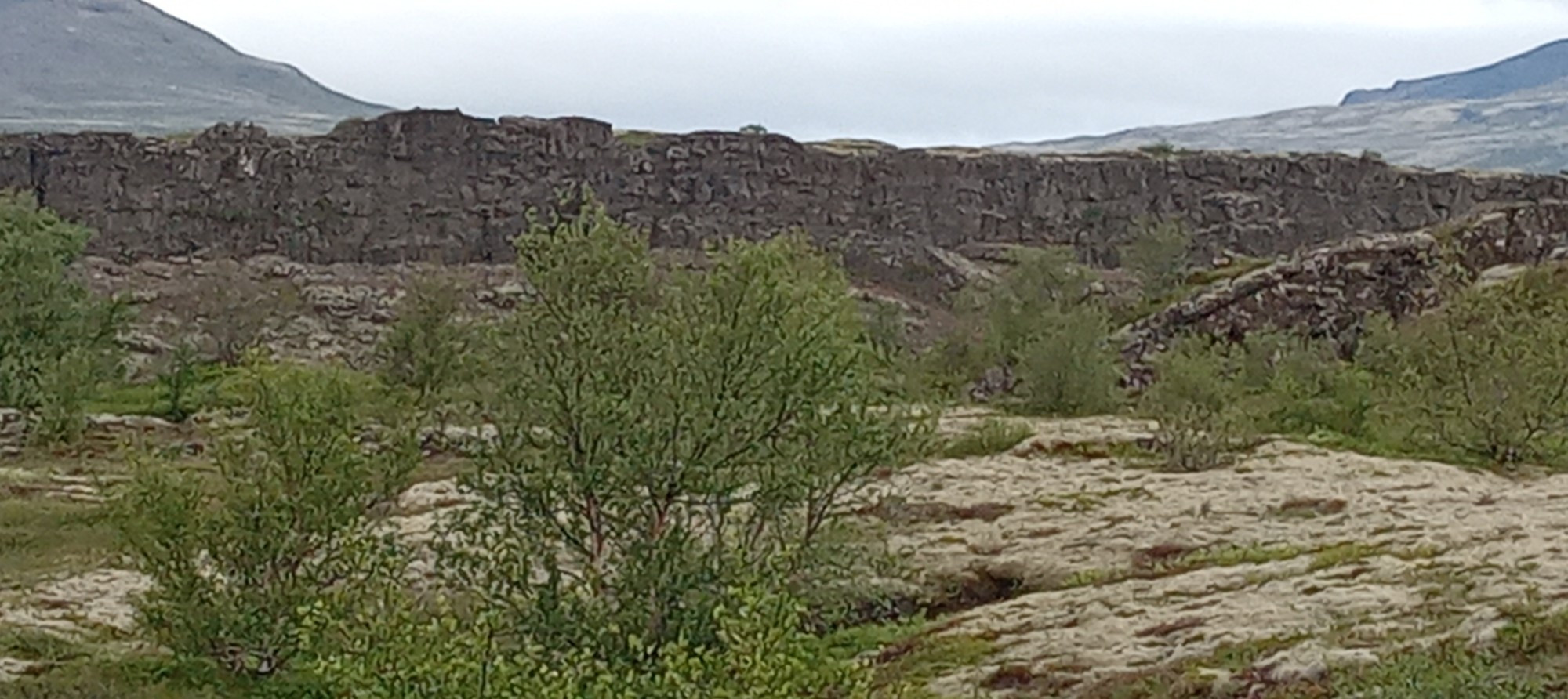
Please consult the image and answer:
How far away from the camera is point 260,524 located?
18.6 metres

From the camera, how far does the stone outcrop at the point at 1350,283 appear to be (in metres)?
47.9

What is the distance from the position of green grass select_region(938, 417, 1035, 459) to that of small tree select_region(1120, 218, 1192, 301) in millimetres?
34771

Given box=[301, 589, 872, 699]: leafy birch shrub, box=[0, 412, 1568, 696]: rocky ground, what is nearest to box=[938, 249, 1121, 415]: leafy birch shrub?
box=[0, 412, 1568, 696]: rocky ground

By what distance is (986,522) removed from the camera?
929 inches

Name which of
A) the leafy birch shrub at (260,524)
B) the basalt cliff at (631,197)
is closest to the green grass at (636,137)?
the basalt cliff at (631,197)

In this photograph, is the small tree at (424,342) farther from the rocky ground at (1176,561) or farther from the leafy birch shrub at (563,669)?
the leafy birch shrub at (563,669)

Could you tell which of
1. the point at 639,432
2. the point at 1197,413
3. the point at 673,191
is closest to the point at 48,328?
the point at 673,191

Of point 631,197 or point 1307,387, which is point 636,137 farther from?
point 1307,387

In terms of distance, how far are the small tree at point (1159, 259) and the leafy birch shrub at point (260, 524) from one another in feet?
162

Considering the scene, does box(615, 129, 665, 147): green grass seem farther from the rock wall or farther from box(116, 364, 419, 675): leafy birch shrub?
box(116, 364, 419, 675): leafy birch shrub

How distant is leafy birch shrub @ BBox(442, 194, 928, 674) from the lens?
51.2 feet

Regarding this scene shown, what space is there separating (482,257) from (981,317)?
25.3 metres

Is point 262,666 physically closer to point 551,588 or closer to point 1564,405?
point 551,588

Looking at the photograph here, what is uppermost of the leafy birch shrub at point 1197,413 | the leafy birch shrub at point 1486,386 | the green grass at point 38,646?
the leafy birch shrub at point 1486,386
